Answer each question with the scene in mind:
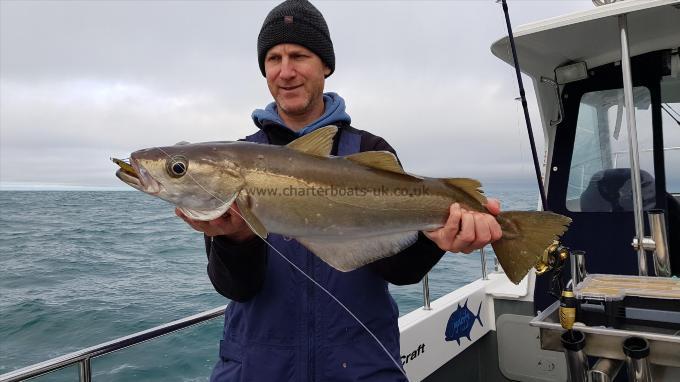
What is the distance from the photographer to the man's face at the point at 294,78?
2.73 m

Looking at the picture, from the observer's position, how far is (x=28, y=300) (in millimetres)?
13109

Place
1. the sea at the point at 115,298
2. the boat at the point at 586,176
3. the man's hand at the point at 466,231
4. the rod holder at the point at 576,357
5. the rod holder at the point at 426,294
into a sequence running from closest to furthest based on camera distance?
the man's hand at the point at 466,231 → the rod holder at the point at 576,357 → the boat at the point at 586,176 → the rod holder at the point at 426,294 → the sea at the point at 115,298

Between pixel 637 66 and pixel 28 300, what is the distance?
15141mm

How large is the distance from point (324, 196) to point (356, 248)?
0.32 meters

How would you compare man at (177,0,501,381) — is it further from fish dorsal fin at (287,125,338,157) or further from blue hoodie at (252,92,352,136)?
fish dorsal fin at (287,125,338,157)

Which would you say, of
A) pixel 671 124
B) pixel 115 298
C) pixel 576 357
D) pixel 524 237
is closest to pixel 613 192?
pixel 671 124

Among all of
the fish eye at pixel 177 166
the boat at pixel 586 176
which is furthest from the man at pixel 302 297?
the boat at pixel 586 176

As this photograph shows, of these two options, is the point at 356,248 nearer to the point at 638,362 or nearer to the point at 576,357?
the point at 576,357

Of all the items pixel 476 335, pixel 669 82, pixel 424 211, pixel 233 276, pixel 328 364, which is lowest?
pixel 476 335

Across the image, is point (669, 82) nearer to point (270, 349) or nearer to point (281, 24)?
point (281, 24)

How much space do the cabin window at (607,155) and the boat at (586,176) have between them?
0.04 ft

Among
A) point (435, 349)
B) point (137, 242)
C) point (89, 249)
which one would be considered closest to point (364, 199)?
point (435, 349)

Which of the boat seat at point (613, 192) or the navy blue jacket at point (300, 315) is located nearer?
the navy blue jacket at point (300, 315)

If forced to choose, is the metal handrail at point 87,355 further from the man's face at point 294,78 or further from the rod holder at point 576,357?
the rod holder at point 576,357
